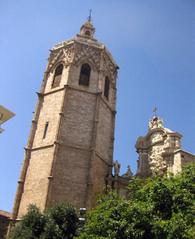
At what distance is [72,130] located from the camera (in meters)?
24.9

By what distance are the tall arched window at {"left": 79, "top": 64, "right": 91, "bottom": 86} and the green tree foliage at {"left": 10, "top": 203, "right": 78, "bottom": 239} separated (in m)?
11.7

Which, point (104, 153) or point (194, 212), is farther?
point (104, 153)

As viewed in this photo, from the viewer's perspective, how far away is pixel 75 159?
2386cm

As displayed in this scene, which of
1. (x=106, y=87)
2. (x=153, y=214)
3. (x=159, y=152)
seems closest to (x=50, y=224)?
(x=153, y=214)

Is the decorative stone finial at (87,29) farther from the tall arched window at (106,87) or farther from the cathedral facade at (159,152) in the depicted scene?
the cathedral facade at (159,152)

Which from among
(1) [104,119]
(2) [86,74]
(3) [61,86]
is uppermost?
(2) [86,74]

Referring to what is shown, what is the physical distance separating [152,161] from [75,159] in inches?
220

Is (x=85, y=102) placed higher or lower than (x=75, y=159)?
higher

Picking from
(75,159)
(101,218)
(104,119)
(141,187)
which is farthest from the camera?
(104,119)

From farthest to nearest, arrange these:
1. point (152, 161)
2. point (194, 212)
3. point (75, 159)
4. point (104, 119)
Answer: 1. point (104, 119)
2. point (152, 161)
3. point (75, 159)
4. point (194, 212)

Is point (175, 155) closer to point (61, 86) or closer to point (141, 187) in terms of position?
point (141, 187)

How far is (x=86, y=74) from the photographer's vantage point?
2858 centimetres

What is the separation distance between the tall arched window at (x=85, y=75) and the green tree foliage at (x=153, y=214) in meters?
14.2

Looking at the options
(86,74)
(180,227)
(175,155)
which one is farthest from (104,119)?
(180,227)
